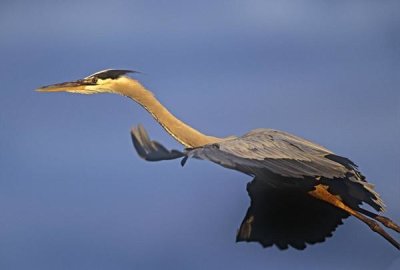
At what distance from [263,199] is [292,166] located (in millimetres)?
453

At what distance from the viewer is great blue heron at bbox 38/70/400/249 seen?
5.87ft

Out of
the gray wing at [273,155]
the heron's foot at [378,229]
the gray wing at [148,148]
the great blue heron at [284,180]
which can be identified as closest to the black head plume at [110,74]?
the great blue heron at [284,180]

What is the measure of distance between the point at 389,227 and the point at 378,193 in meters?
0.12

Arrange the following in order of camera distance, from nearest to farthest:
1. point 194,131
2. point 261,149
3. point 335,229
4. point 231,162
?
point 231,162, point 261,149, point 194,131, point 335,229

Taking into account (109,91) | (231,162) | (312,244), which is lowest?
(312,244)

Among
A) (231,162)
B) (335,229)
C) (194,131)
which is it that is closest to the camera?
(231,162)

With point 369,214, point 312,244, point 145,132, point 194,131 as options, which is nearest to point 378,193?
point 369,214

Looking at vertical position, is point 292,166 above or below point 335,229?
above

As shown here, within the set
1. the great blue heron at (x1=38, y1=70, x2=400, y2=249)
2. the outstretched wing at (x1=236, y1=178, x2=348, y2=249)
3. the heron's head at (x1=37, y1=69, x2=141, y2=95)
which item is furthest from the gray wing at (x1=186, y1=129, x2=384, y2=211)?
the heron's head at (x1=37, y1=69, x2=141, y2=95)

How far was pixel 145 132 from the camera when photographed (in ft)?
4.99

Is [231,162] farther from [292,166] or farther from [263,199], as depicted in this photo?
Answer: [263,199]

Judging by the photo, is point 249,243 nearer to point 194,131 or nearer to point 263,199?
point 263,199

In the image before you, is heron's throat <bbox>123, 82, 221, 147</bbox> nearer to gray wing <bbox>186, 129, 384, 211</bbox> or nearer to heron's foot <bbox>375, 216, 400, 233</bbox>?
gray wing <bbox>186, 129, 384, 211</bbox>

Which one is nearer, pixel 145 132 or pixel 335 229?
pixel 145 132
